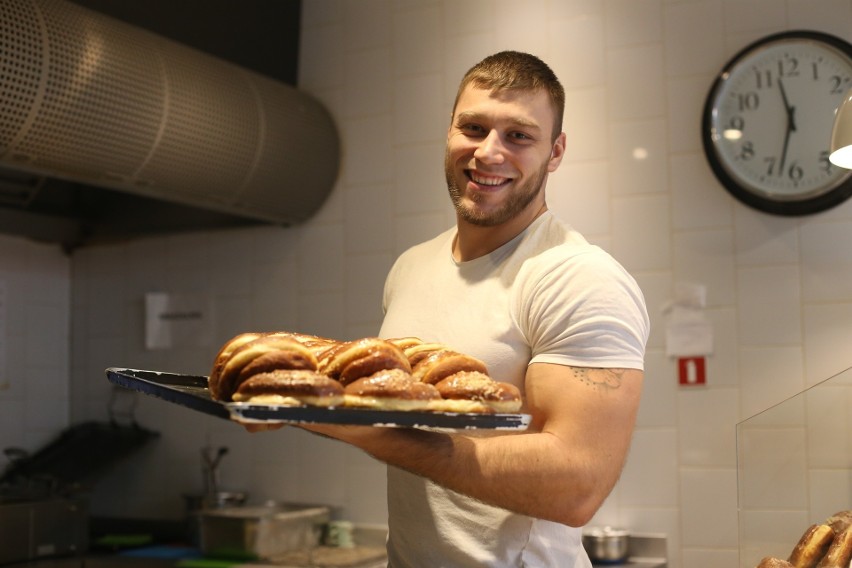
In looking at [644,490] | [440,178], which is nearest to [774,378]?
[644,490]

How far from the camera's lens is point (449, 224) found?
329cm

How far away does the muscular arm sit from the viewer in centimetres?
127

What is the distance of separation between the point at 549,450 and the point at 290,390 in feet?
1.33

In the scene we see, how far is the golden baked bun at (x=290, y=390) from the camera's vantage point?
1117 millimetres

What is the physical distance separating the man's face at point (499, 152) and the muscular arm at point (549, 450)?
31 centimetres

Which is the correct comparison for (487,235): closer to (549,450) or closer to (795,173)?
(549,450)

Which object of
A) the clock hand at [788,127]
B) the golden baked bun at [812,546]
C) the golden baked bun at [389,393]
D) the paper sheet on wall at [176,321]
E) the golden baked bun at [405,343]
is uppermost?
the clock hand at [788,127]

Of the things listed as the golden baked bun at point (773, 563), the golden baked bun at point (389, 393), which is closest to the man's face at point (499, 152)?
the golden baked bun at point (389, 393)

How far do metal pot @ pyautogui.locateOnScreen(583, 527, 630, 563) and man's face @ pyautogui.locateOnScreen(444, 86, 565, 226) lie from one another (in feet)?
4.96

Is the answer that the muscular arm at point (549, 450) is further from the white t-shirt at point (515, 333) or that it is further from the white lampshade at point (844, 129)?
the white lampshade at point (844, 129)

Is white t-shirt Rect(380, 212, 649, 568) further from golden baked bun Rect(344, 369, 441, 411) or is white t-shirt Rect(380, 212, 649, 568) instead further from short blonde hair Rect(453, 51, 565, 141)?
golden baked bun Rect(344, 369, 441, 411)

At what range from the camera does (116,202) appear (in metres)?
3.91

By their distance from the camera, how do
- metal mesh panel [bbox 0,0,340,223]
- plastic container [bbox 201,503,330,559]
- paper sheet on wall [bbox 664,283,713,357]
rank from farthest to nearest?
plastic container [bbox 201,503,330,559] → paper sheet on wall [bbox 664,283,713,357] → metal mesh panel [bbox 0,0,340,223]

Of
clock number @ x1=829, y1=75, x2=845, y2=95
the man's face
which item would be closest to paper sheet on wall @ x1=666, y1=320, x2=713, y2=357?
clock number @ x1=829, y1=75, x2=845, y2=95
